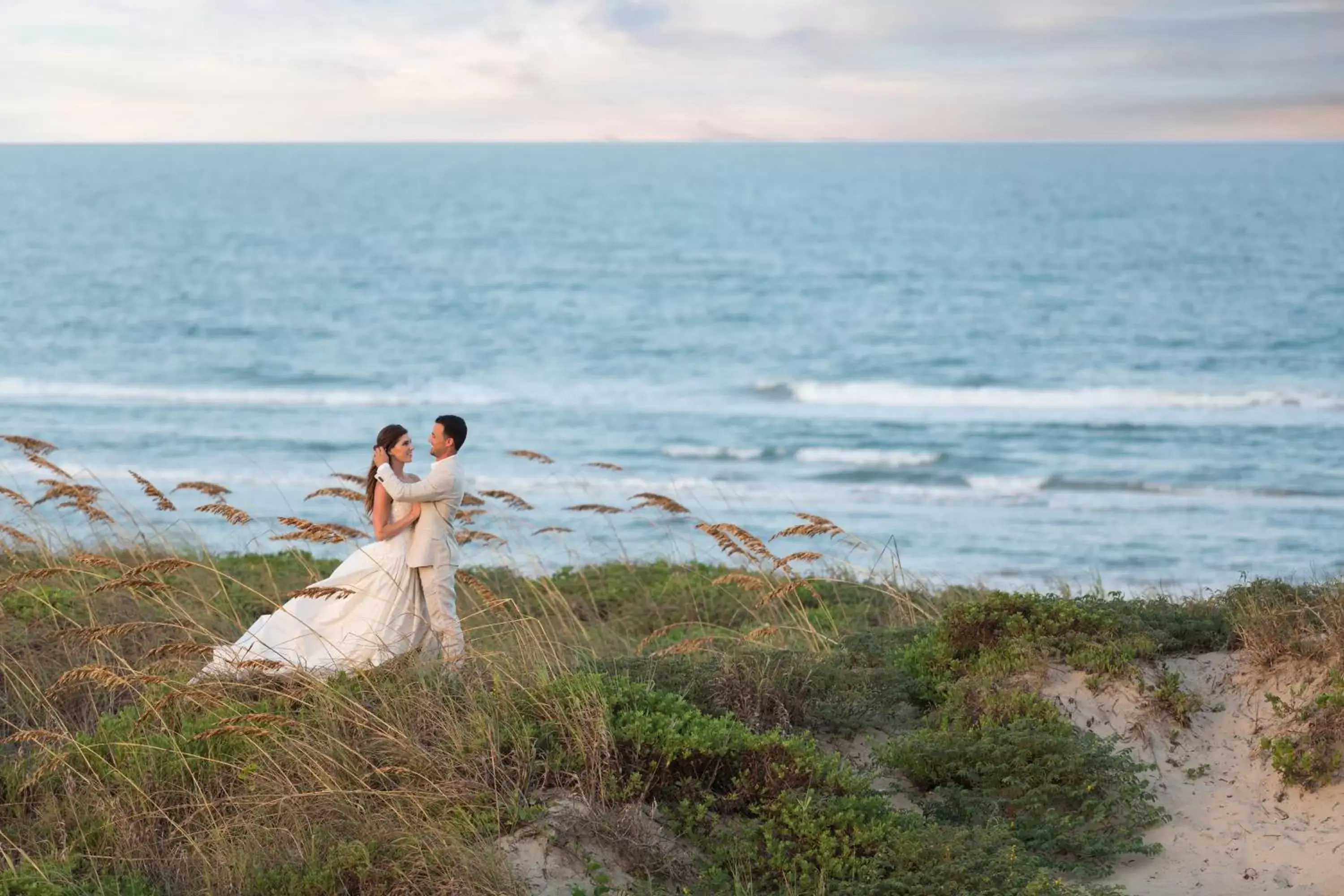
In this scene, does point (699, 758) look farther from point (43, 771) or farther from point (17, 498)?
point (17, 498)

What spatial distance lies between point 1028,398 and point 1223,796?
33.0 meters

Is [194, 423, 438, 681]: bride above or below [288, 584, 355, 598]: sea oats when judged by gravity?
below

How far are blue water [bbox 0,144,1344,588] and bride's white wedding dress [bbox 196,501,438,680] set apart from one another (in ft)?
10.7

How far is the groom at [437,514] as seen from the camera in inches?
330

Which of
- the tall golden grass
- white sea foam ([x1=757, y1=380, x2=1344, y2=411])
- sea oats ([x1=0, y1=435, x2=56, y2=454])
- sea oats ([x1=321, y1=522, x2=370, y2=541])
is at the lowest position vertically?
white sea foam ([x1=757, y1=380, x2=1344, y2=411])

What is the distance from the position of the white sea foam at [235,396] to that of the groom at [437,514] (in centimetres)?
3021

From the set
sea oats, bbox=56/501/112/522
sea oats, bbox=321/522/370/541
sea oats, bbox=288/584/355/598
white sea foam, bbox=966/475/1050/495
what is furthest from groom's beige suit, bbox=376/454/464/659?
white sea foam, bbox=966/475/1050/495

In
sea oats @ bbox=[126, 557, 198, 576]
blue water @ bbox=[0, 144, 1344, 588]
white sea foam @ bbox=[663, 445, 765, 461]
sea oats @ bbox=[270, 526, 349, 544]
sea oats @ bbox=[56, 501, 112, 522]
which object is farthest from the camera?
white sea foam @ bbox=[663, 445, 765, 461]

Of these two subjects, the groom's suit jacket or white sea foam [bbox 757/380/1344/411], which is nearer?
the groom's suit jacket

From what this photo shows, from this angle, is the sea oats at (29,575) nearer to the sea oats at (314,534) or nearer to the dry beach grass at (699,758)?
the dry beach grass at (699,758)

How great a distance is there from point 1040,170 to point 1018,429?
152 metres

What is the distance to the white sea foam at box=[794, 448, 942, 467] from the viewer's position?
30.1 m

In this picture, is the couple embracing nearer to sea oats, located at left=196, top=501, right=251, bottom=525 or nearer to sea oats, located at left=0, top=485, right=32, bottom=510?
sea oats, located at left=196, top=501, right=251, bottom=525

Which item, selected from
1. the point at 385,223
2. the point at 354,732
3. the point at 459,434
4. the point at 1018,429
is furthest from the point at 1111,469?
the point at 385,223
